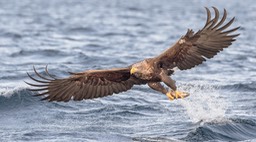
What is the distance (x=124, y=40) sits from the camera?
70.8ft

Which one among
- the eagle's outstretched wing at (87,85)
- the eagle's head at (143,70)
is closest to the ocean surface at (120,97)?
the eagle's outstretched wing at (87,85)

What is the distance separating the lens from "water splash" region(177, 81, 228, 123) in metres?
10.4

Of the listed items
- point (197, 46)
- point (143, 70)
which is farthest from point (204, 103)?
point (143, 70)

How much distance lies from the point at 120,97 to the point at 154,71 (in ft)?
11.6

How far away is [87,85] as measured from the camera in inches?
374

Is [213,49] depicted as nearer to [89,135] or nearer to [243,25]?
[89,135]

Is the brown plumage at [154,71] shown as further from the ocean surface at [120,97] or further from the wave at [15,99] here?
the wave at [15,99]

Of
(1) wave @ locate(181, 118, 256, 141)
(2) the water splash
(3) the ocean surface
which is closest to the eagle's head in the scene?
(3) the ocean surface

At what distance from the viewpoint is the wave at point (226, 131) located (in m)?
9.24

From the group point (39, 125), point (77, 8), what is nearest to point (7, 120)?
point (39, 125)

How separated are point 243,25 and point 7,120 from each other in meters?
18.2

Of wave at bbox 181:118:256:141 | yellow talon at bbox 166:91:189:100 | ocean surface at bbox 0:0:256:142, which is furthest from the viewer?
ocean surface at bbox 0:0:256:142

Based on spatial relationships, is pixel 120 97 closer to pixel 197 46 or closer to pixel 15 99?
pixel 15 99

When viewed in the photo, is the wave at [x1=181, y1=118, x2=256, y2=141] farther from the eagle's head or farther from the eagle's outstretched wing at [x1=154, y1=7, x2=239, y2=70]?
the eagle's head
